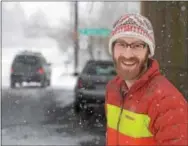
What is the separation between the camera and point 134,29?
6.54 feet

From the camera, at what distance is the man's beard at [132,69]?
1.99m

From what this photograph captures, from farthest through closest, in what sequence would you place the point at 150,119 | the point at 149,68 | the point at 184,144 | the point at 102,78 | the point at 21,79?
the point at 21,79
the point at 102,78
the point at 149,68
the point at 150,119
the point at 184,144

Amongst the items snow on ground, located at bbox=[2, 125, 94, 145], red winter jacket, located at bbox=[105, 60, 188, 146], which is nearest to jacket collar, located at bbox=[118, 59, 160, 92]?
red winter jacket, located at bbox=[105, 60, 188, 146]

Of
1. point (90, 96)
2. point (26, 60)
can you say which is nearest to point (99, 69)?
point (90, 96)

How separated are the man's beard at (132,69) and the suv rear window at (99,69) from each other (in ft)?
35.2

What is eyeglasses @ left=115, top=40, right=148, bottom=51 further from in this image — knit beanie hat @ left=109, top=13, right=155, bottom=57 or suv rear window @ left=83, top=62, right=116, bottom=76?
suv rear window @ left=83, top=62, right=116, bottom=76

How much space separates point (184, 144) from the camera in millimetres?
1776

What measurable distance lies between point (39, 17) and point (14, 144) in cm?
5795

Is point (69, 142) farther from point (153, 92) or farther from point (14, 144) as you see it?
point (153, 92)

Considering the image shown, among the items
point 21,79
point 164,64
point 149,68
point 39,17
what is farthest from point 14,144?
point 39,17

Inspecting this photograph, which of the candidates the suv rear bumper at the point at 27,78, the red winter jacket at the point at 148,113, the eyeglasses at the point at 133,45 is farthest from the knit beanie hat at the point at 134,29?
the suv rear bumper at the point at 27,78

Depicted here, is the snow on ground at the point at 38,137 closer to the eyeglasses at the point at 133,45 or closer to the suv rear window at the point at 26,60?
the eyeglasses at the point at 133,45

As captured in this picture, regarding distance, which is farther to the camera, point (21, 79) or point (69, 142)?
point (21, 79)

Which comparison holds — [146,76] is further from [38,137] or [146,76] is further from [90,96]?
[90,96]
